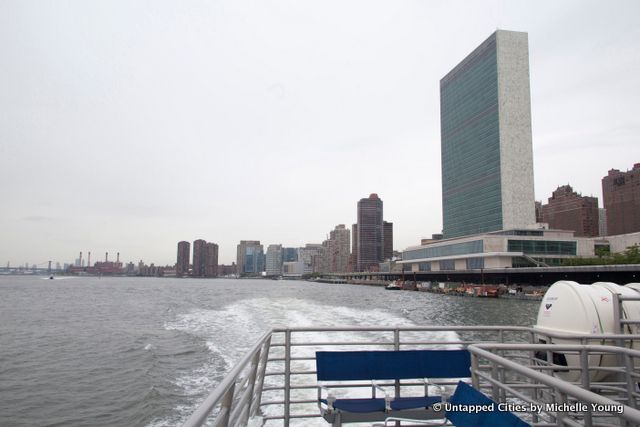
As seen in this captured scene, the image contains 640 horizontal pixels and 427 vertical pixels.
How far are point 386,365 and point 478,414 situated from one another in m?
2.72

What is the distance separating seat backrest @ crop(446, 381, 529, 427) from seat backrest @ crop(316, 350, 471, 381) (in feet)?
6.95

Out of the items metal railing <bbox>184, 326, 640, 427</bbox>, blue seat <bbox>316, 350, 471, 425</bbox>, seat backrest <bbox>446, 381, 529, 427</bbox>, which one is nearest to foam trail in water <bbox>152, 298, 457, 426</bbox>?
metal railing <bbox>184, 326, 640, 427</bbox>

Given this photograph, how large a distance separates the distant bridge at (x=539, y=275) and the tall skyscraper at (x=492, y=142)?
3269 cm

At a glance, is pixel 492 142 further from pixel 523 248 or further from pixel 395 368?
pixel 395 368

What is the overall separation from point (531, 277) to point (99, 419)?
3996 inches

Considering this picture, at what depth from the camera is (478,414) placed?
342cm

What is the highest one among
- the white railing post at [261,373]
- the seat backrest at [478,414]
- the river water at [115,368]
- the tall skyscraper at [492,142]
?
A: the tall skyscraper at [492,142]

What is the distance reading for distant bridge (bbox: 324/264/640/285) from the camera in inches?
2749

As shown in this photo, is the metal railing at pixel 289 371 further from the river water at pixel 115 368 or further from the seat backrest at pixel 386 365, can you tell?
the river water at pixel 115 368

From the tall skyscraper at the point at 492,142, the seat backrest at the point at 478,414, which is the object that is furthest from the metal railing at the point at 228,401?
the tall skyscraper at the point at 492,142

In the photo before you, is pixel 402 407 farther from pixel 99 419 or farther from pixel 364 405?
pixel 99 419

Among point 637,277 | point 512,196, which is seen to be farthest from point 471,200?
point 637,277

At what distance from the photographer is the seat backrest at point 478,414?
3018 millimetres

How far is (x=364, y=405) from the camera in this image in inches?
228
